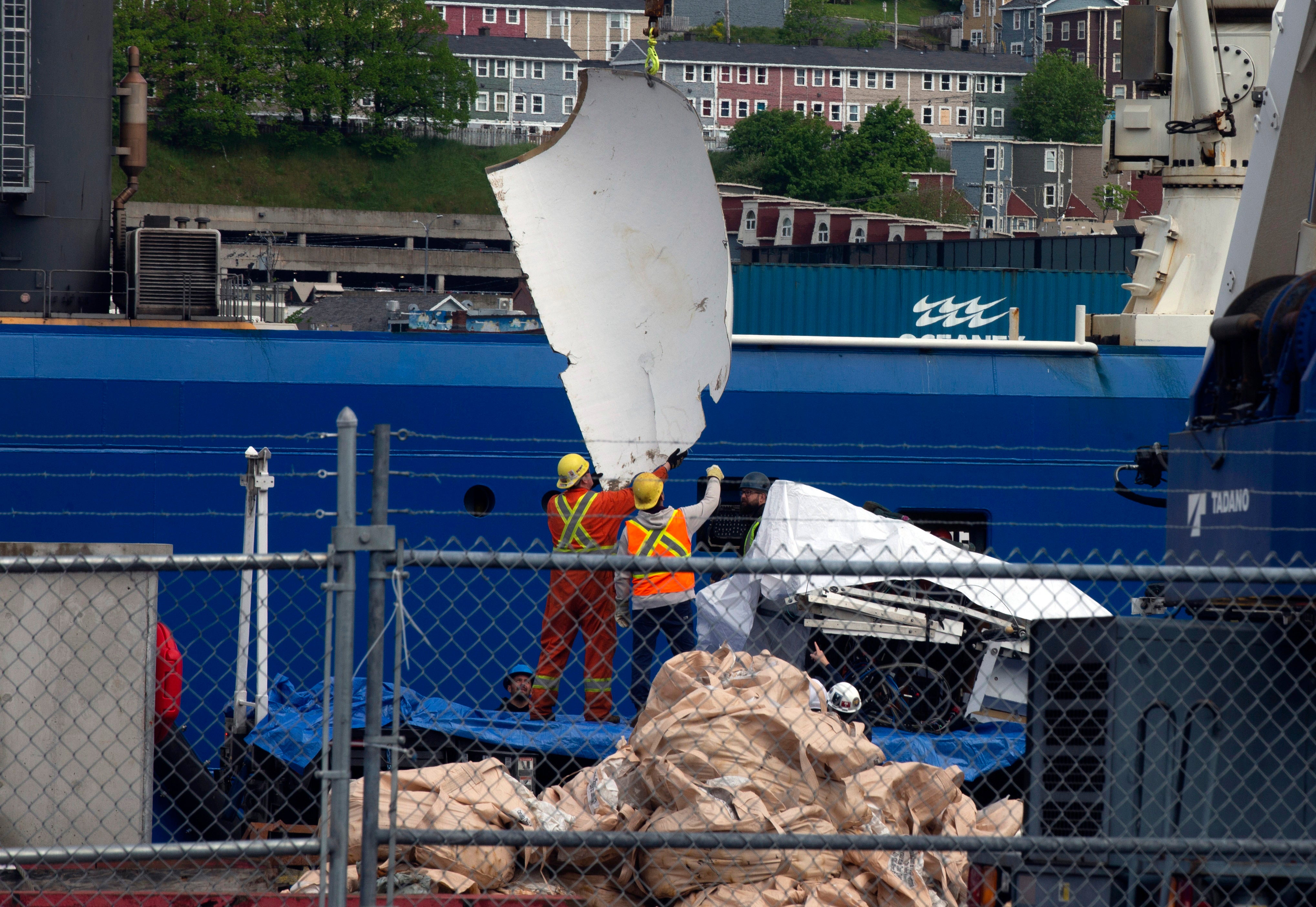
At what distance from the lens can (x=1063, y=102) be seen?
115250 millimetres

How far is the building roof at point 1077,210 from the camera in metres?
79.1

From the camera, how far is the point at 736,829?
17.0ft

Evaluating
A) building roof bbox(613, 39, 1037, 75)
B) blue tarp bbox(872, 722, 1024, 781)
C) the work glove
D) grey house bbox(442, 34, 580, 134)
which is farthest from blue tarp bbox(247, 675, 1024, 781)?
grey house bbox(442, 34, 580, 134)

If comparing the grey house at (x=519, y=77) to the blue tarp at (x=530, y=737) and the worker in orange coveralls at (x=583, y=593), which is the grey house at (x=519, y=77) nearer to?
the worker in orange coveralls at (x=583, y=593)

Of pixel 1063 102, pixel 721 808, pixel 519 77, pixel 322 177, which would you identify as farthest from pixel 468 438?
pixel 1063 102

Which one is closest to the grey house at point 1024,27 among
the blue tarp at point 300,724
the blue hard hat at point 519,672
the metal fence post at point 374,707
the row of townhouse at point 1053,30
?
the row of townhouse at point 1053,30

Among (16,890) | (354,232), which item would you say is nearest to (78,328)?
(16,890)

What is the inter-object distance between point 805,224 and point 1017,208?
33.1 metres

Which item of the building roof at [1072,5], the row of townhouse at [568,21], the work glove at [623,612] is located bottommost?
the work glove at [623,612]

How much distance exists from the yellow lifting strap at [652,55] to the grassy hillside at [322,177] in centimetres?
7554

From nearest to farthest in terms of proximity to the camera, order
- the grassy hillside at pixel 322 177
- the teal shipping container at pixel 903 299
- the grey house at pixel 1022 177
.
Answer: the teal shipping container at pixel 903 299, the grassy hillside at pixel 322 177, the grey house at pixel 1022 177

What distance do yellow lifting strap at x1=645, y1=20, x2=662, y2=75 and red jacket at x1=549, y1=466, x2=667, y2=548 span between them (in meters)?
2.25

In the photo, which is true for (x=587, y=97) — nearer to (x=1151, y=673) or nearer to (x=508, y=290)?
(x=1151, y=673)

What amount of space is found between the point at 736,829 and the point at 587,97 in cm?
411
